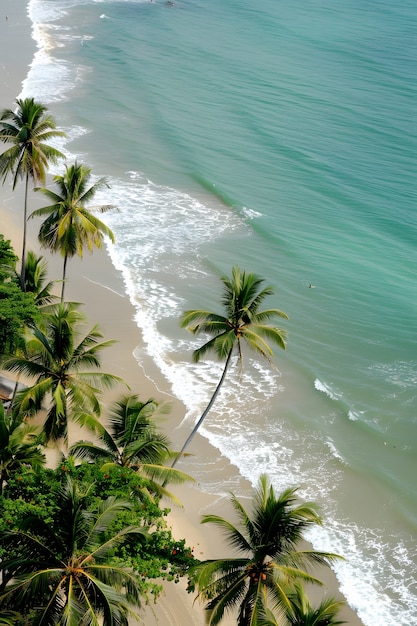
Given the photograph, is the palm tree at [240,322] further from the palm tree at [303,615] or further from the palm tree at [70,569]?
the palm tree at [303,615]

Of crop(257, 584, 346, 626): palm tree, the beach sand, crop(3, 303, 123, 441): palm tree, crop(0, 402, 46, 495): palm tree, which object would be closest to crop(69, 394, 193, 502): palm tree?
crop(0, 402, 46, 495): palm tree

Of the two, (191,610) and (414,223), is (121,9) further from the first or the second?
(191,610)

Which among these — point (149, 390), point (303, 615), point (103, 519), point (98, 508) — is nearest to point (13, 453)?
point (98, 508)

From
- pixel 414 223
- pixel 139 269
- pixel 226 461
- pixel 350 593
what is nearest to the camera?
pixel 350 593

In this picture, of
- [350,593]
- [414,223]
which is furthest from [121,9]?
[350,593]

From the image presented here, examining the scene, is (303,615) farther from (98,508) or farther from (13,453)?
(13,453)

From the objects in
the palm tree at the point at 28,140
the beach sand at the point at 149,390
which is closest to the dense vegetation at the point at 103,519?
the beach sand at the point at 149,390
